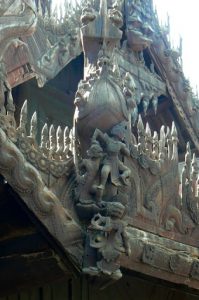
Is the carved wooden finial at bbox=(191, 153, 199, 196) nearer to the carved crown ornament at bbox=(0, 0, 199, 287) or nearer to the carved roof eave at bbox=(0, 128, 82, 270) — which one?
the carved crown ornament at bbox=(0, 0, 199, 287)

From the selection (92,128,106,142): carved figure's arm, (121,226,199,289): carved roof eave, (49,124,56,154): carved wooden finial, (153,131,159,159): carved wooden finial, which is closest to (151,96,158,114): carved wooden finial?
Answer: (153,131,159,159): carved wooden finial

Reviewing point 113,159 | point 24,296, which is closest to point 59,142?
point 113,159

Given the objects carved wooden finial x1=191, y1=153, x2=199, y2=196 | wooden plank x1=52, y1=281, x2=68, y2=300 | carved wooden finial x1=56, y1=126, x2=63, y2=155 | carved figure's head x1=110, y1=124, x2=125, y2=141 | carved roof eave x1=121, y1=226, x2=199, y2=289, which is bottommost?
wooden plank x1=52, y1=281, x2=68, y2=300

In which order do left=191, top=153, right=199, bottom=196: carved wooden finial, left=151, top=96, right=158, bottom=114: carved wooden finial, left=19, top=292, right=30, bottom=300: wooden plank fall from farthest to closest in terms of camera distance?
left=151, top=96, right=158, bottom=114: carved wooden finial → left=191, top=153, right=199, bottom=196: carved wooden finial → left=19, top=292, right=30, bottom=300: wooden plank

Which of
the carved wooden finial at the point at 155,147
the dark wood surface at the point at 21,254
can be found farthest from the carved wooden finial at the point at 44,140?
the carved wooden finial at the point at 155,147

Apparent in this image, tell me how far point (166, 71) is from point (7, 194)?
5.30m

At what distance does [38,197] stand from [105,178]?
2.46 feet

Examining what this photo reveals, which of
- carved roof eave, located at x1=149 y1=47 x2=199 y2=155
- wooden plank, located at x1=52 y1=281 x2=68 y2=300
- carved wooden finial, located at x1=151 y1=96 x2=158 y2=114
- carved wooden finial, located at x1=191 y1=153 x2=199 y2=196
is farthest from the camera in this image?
carved roof eave, located at x1=149 y1=47 x2=199 y2=155

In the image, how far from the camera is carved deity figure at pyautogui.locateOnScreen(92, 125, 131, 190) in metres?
8.21

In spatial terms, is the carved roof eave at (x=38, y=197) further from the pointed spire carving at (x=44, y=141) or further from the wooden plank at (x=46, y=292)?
the wooden plank at (x=46, y=292)

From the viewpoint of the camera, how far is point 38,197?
7.72 meters

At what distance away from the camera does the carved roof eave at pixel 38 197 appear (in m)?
7.54

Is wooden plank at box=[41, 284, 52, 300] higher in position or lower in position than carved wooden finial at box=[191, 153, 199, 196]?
lower

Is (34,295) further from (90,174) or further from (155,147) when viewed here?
(90,174)
